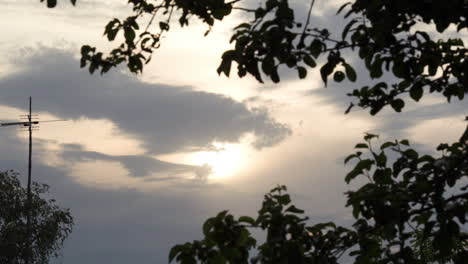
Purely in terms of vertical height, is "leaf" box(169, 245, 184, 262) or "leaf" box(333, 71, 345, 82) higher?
"leaf" box(333, 71, 345, 82)

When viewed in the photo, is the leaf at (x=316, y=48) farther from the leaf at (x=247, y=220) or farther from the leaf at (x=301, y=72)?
the leaf at (x=247, y=220)

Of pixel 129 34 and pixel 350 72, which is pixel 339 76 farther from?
pixel 129 34

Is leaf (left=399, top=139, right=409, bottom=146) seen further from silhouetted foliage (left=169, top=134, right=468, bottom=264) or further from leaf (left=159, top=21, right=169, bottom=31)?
leaf (left=159, top=21, right=169, bottom=31)

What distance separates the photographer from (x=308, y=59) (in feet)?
21.2

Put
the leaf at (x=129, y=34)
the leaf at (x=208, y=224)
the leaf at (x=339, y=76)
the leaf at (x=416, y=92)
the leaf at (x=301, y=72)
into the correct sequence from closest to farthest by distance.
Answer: the leaf at (x=208, y=224), the leaf at (x=301, y=72), the leaf at (x=339, y=76), the leaf at (x=416, y=92), the leaf at (x=129, y=34)

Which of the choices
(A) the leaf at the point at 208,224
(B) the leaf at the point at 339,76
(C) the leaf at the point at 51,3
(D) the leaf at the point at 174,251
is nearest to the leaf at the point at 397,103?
(B) the leaf at the point at 339,76

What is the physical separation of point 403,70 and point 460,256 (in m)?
1.85

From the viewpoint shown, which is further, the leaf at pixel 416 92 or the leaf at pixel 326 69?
the leaf at pixel 416 92

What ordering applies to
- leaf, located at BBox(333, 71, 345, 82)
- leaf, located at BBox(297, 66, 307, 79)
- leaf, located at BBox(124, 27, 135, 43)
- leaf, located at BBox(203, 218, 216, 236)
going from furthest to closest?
leaf, located at BBox(124, 27, 135, 43) → leaf, located at BBox(333, 71, 345, 82) → leaf, located at BBox(297, 66, 307, 79) → leaf, located at BBox(203, 218, 216, 236)

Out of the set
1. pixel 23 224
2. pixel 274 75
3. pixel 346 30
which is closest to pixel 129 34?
pixel 274 75

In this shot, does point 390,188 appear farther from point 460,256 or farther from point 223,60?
point 223,60

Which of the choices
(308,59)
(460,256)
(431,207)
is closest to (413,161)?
(431,207)

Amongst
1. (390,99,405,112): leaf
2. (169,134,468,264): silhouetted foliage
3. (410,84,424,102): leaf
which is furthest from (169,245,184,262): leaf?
(410,84,424,102): leaf

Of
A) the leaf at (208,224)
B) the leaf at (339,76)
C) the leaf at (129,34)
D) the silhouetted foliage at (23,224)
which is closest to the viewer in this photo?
the leaf at (208,224)
